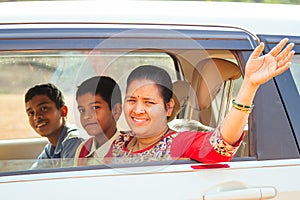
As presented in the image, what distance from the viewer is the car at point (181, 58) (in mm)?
2646

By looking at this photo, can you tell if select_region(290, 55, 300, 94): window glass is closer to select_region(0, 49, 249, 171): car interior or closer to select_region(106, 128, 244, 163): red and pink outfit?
select_region(0, 49, 249, 171): car interior

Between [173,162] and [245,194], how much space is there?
308 millimetres

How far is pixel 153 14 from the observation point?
2.89 m

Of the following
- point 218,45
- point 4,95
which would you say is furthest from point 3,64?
point 4,95

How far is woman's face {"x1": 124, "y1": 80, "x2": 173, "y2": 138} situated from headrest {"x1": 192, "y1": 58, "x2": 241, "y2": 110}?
28 cm

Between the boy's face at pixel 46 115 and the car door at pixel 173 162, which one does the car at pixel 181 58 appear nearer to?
the car door at pixel 173 162

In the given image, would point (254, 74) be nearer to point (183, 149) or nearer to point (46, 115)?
point (183, 149)

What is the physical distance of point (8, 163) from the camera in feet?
9.53

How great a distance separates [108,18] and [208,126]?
0.72 metres

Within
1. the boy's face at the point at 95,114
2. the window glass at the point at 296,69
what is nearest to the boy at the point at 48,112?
the boy's face at the point at 95,114

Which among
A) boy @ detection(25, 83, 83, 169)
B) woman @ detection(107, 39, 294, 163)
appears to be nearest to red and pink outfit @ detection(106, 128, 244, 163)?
woman @ detection(107, 39, 294, 163)

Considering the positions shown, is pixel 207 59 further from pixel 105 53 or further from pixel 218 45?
pixel 105 53

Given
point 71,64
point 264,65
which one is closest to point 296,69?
point 264,65

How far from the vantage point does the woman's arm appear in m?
2.58
